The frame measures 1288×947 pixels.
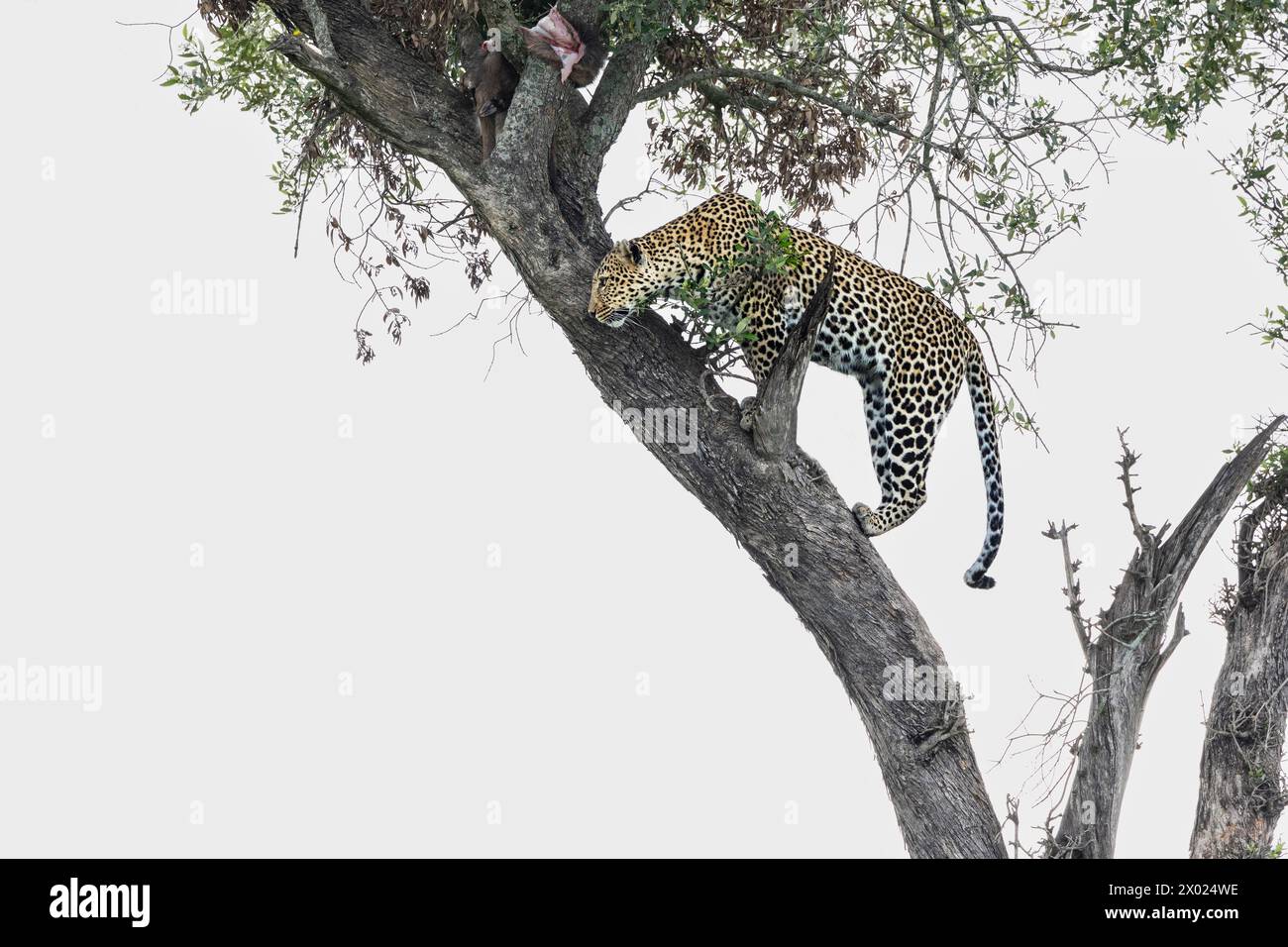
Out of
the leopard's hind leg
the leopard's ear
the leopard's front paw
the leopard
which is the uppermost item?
the leopard's ear

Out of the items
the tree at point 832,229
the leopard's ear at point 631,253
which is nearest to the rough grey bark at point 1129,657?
the tree at point 832,229

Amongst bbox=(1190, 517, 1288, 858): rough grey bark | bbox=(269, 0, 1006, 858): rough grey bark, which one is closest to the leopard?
bbox=(269, 0, 1006, 858): rough grey bark

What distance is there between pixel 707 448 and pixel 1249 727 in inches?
128

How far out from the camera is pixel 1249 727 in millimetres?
7434

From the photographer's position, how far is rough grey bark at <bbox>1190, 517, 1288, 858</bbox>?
736 cm

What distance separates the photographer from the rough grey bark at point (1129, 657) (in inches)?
277

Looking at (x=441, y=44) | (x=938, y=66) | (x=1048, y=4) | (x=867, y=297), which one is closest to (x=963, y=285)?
(x=867, y=297)

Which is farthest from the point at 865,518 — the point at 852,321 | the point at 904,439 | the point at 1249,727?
the point at 1249,727

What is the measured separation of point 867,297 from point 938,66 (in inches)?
46.6

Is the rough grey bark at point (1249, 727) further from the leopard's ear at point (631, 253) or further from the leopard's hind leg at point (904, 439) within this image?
the leopard's ear at point (631, 253)

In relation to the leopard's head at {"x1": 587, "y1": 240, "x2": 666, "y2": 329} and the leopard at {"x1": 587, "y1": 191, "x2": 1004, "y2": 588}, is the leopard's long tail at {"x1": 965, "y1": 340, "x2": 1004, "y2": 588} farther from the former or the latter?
the leopard's head at {"x1": 587, "y1": 240, "x2": 666, "y2": 329}
